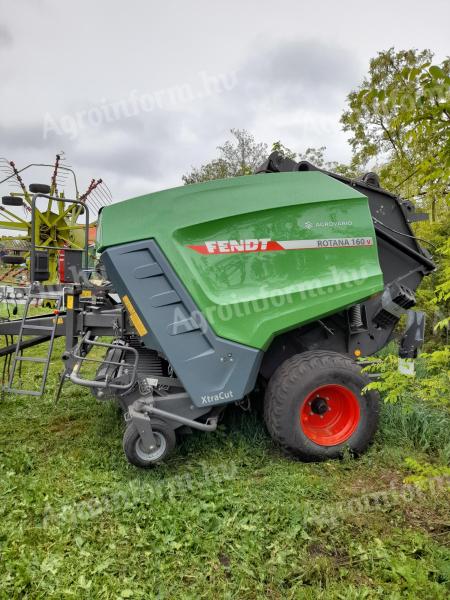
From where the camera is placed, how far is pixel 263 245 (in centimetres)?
295

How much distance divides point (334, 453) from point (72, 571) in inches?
72.4

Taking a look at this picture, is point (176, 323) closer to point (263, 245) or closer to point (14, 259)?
point (263, 245)

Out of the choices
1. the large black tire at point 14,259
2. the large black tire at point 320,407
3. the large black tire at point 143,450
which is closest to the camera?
the large black tire at point 143,450

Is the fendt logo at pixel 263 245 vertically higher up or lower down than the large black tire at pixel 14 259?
lower down

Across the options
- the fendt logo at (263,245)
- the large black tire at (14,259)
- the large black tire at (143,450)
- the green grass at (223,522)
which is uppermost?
the large black tire at (14,259)

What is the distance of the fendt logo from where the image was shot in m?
2.88

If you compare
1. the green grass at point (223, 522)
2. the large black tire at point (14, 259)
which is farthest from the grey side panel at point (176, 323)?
the large black tire at point (14, 259)

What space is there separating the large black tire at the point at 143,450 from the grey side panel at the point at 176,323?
1.02ft

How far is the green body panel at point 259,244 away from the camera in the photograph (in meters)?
2.86

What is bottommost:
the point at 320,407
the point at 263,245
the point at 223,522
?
the point at 223,522

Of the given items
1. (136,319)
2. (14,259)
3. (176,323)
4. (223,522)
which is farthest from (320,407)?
(14,259)

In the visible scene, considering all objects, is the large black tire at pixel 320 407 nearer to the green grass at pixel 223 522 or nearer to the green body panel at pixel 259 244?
the green grass at pixel 223 522

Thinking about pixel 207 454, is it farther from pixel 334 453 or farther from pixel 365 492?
pixel 365 492

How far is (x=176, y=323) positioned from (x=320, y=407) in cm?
125
